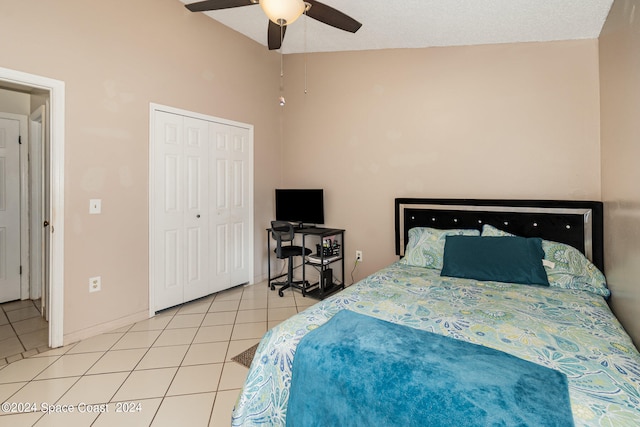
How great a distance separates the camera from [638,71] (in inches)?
63.7

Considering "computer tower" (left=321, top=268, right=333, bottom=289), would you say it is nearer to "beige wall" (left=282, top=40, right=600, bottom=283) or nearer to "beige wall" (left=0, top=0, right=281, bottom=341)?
"beige wall" (left=282, top=40, right=600, bottom=283)

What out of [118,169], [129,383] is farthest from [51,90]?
[129,383]

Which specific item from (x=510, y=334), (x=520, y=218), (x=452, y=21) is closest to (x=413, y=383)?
(x=510, y=334)

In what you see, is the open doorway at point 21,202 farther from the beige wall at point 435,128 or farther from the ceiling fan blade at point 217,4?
the beige wall at point 435,128

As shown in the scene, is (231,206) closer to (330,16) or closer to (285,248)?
(285,248)

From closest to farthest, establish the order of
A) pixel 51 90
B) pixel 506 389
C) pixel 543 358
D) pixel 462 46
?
pixel 506 389, pixel 543 358, pixel 51 90, pixel 462 46

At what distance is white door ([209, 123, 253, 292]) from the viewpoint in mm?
3652

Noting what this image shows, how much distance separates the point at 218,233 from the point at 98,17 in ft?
7.33

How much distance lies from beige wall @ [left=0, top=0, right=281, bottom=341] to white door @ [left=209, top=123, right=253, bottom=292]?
44 cm

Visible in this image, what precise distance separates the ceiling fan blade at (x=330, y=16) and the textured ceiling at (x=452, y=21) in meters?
0.50

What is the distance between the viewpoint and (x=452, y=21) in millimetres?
2666

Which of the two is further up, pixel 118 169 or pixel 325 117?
pixel 325 117

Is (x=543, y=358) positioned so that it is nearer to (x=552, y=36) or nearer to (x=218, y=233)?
(x=552, y=36)

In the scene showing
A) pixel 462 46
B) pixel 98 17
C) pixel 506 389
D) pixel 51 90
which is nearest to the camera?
pixel 506 389
